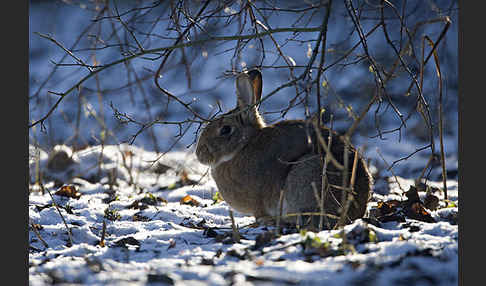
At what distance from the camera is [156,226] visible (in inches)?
158

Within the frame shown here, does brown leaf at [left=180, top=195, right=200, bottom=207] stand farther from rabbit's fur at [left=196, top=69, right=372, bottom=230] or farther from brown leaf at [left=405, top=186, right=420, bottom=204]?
brown leaf at [left=405, top=186, right=420, bottom=204]

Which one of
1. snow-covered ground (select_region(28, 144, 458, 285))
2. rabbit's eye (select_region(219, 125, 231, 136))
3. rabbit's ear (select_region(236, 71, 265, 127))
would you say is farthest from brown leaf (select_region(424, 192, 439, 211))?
rabbit's eye (select_region(219, 125, 231, 136))

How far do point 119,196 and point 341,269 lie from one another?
349 centimetres

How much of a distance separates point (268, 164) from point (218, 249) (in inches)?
46.5

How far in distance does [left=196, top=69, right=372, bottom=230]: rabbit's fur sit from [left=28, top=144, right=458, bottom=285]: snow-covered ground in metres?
0.25

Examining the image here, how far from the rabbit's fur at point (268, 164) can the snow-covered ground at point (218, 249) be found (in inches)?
10.0

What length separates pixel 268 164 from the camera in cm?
414

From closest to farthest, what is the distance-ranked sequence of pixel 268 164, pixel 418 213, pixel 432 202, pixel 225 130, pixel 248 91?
pixel 418 213 → pixel 268 164 → pixel 248 91 → pixel 225 130 → pixel 432 202

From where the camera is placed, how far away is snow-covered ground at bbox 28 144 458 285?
2422mm

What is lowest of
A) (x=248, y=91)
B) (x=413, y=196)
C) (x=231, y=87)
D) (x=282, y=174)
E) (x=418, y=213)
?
(x=418, y=213)

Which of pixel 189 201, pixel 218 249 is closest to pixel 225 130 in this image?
pixel 189 201

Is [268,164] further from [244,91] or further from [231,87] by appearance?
[231,87]
